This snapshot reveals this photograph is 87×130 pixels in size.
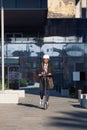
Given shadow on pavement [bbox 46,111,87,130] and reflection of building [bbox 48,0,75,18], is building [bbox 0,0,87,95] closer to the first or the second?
reflection of building [bbox 48,0,75,18]

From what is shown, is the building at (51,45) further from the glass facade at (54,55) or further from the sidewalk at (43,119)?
the sidewalk at (43,119)

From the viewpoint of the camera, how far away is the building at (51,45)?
123ft

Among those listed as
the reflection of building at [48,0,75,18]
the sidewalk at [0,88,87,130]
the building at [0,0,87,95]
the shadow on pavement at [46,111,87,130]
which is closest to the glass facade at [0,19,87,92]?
the building at [0,0,87,95]

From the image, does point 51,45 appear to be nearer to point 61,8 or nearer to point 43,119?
point 61,8

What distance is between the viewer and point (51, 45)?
126 ft

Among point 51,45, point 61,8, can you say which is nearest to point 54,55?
point 51,45

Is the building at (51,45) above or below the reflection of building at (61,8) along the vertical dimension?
below

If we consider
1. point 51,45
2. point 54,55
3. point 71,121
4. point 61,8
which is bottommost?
point 71,121

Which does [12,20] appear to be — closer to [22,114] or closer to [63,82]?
[63,82]

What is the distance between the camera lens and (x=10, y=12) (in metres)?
43.2

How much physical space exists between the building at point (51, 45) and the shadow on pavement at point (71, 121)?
16261mm

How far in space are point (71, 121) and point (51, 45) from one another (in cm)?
2532

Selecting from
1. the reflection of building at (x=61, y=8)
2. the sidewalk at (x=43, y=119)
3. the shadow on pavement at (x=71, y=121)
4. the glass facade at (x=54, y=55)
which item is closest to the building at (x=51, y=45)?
the glass facade at (x=54, y=55)

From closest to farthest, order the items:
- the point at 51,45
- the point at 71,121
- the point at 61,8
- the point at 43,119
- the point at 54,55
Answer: the point at 71,121, the point at 43,119, the point at 54,55, the point at 51,45, the point at 61,8
